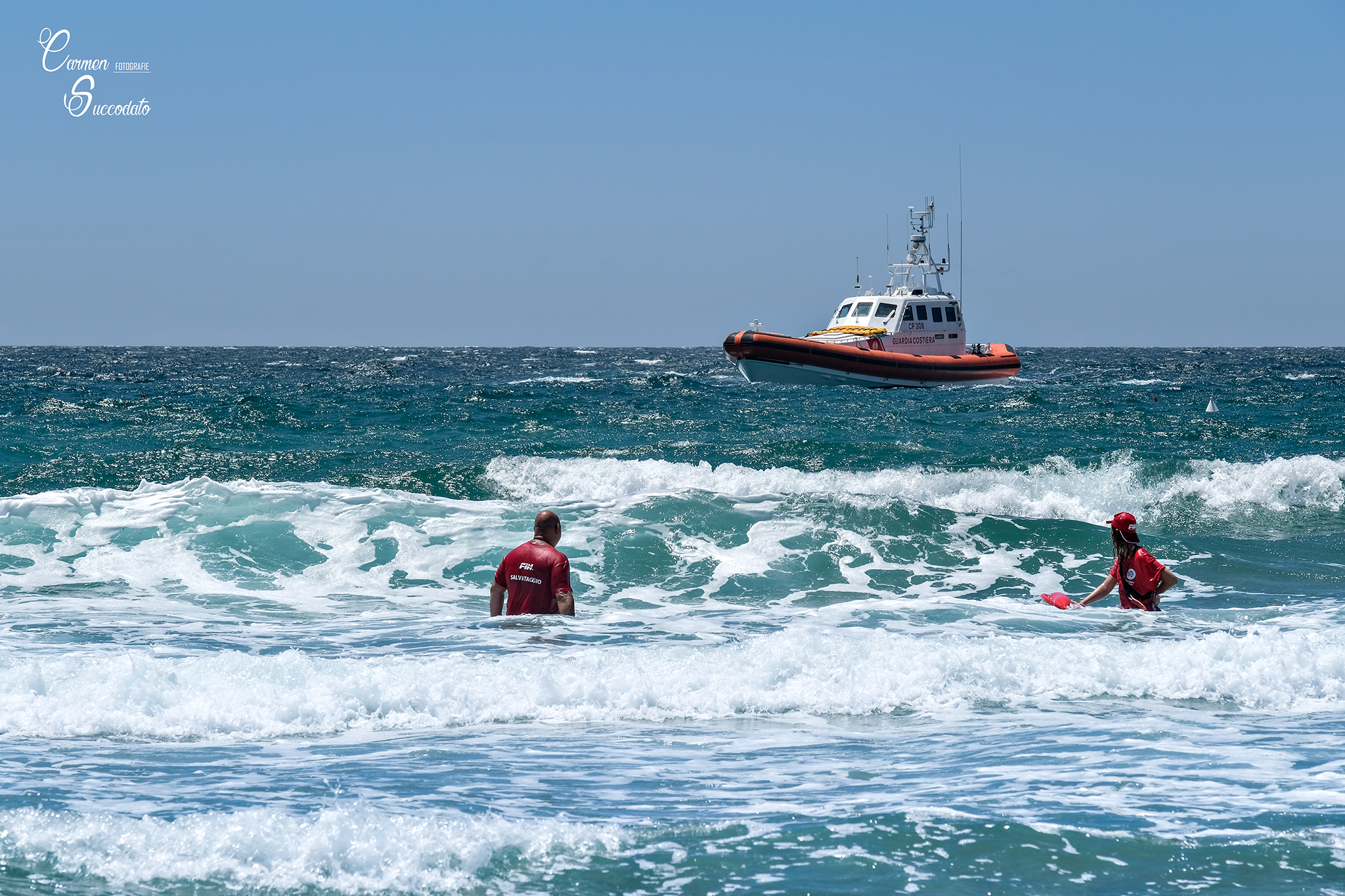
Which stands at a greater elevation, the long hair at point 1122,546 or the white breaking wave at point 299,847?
the long hair at point 1122,546

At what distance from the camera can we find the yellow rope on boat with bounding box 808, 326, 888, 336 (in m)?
29.4

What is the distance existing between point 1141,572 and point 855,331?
22558mm

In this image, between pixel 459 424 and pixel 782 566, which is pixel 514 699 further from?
pixel 459 424

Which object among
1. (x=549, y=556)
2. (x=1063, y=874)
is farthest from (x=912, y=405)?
(x=1063, y=874)

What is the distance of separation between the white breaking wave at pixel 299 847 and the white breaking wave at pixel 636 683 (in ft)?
4.72

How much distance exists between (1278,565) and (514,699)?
337 inches

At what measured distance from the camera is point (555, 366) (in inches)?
2057

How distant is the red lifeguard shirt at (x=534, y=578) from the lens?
6945mm

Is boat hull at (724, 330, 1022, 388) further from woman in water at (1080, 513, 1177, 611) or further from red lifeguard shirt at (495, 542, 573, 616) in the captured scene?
red lifeguard shirt at (495, 542, 573, 616)

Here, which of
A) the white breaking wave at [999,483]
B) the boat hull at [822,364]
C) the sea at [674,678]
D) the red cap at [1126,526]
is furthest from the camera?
the boat hull at [822,364]

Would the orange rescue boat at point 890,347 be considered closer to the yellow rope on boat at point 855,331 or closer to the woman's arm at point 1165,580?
the yellow rope on boat at point 855,331

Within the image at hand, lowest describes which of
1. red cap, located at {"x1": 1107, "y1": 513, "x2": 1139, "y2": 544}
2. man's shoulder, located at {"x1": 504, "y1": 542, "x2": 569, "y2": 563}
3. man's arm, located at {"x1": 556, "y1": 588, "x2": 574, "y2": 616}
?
man's arm, located at {"x1": 556, "y1": 588, "x2": 574, "y2": 616}

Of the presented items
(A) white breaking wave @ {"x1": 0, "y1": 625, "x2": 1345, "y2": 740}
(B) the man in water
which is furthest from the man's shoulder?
(A) white breaking wave @ {"x1": 0, "y1": 625, "x2": 1345, "y2": 740}

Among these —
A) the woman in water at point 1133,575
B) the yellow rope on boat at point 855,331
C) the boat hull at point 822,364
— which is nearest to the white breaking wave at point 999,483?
the woman in water at point 1133,575
